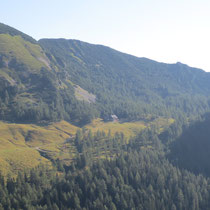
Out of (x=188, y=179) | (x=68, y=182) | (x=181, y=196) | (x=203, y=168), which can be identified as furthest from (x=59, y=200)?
(x=203, y=168)

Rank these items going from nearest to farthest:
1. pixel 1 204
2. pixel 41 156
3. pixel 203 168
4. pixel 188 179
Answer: pixel 1 204, pixel 188 179, pixel 41 156, pixel 203 168

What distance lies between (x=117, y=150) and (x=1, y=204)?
323 feet

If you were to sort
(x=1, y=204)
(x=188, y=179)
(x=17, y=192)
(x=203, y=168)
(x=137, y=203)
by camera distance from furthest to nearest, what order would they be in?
(x=203, y=168), (x=188, y=179), (x=137, y=203), (x=17, y=192), (x=1, y=204)

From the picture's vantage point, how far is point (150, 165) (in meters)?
169

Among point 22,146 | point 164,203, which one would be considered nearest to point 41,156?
point 22,146

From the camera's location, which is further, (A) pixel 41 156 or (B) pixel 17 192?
(A) pixel 41 156

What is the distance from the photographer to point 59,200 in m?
134

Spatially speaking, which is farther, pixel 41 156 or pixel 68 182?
pixel 41 156

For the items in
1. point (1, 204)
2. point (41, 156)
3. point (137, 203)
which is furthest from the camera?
point (41, 156)

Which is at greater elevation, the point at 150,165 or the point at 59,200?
the point at 150,165

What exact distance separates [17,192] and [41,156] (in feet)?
181

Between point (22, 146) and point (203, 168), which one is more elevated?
point (203, 168)

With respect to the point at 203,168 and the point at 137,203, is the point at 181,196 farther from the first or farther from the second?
the point at 203,168

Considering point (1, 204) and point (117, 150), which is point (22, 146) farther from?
point (1, 204)
